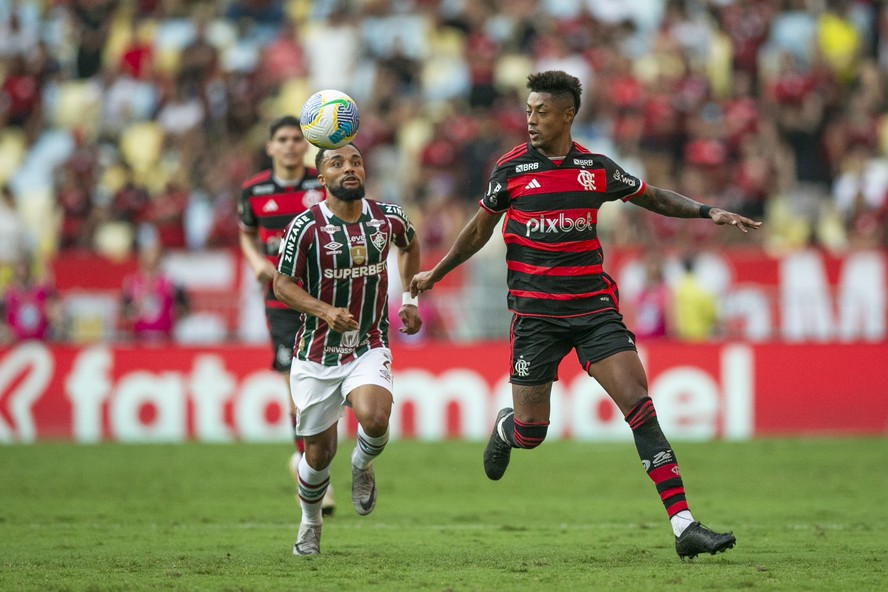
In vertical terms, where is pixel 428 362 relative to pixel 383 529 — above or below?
above

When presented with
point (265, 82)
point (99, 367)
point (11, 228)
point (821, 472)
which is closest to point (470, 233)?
point (821, 472)

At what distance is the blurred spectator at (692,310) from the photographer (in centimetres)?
1811

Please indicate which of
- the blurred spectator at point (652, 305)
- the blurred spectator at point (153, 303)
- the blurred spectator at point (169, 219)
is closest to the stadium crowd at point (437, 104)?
the blurred spectator at point (169, 219)

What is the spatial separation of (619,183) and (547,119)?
623 mm

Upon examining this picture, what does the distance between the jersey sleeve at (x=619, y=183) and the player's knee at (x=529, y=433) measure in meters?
1.57

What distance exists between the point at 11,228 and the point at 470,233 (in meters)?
14.3

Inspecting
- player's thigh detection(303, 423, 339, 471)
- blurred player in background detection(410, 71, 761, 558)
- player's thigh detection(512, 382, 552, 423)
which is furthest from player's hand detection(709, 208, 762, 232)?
player's thigh detection(303, 423, 339, 471)

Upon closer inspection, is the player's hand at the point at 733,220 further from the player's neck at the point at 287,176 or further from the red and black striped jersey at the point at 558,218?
the player's neck at the point at 287,176

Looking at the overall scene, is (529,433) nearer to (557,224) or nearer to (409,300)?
(409,300)

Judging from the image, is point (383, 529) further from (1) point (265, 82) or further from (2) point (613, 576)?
(1) point (265, 82)

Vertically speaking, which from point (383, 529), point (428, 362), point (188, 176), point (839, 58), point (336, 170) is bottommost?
point (383, 529)

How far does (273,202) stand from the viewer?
1159 centimetres

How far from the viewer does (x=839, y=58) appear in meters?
22.2

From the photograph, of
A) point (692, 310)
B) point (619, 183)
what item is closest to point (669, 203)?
point (619, 183)
